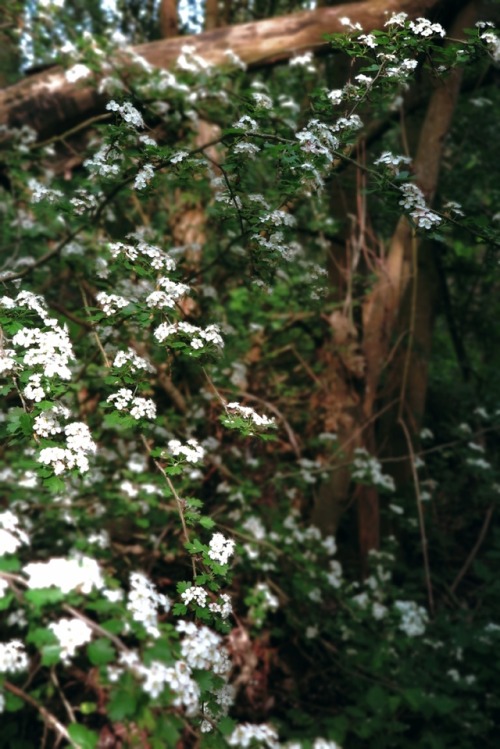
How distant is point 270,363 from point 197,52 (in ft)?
7.53

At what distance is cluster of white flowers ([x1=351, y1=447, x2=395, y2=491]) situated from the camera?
14.2 ft

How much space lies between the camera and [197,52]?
15.0 feet

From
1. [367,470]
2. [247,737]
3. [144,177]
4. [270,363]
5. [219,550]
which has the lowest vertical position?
[367,470]

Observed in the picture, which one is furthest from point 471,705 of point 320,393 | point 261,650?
point 320,393

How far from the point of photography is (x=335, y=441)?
4.80 meters

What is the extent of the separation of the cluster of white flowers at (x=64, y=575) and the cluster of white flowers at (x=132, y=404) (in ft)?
2.11

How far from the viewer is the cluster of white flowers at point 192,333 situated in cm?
206

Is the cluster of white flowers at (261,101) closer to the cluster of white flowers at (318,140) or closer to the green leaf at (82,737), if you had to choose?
the cluster of white flowers at (318,140)

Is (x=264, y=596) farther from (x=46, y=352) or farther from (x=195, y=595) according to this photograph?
(x=46, y=352)

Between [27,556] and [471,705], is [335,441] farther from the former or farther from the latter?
[27,556]

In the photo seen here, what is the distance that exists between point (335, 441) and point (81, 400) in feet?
6.07

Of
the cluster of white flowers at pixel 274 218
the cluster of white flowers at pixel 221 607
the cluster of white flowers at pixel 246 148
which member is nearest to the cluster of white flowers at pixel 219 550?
the cluster of white flowers at pixel 221 607

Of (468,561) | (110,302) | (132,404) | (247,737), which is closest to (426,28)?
(110,302)

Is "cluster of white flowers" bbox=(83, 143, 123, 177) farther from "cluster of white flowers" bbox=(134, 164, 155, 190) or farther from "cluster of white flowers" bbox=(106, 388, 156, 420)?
"cluster of white flowers" bbox=(106, 388, 156, 420)
